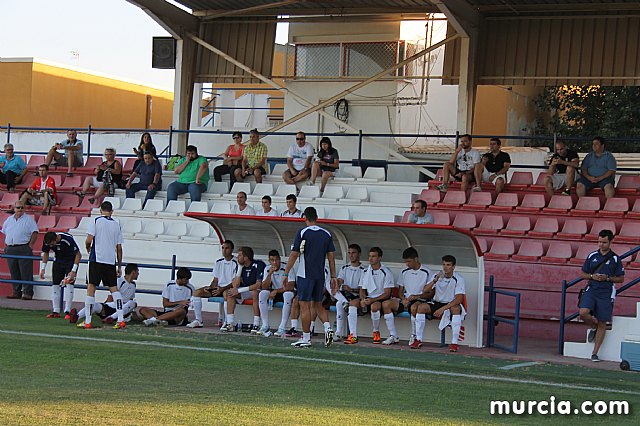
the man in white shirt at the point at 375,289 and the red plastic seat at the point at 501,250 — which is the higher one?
the red plastic seat at the point at 501,250

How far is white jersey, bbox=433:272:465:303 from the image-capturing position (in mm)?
14617

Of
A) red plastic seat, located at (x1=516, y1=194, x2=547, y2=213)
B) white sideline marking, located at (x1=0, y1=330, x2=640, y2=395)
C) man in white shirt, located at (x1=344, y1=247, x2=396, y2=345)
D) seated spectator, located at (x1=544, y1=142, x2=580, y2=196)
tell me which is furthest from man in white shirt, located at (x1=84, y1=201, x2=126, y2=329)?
seated spectator, located at (x1=544, y1=142, x2=580, y2=196)

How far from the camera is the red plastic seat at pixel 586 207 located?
18906 millimetres

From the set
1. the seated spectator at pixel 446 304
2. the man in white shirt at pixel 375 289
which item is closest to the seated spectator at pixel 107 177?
the man in white shirt at pixel 375 289

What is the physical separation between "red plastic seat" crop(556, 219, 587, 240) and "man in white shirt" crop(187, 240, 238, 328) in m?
5.98

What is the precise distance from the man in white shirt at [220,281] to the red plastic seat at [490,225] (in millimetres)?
5143

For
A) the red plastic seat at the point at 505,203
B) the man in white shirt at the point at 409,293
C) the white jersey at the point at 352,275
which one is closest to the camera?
the man in white shirt at the point at 409,293

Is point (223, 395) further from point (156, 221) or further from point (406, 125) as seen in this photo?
point (406, 125)

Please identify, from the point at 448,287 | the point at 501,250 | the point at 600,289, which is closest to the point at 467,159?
the point at 501,250

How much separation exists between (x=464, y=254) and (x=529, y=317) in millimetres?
2283

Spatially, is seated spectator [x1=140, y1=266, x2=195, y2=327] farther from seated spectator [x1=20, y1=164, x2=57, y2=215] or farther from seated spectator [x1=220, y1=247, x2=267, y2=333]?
seated spectator [x1=20, y1=164, x2=57, y2=215]

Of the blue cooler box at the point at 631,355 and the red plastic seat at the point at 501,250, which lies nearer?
the blue cooler box at the point at 631,355

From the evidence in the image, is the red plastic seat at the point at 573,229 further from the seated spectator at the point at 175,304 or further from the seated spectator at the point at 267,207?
the seated spectator at the point at 175,304

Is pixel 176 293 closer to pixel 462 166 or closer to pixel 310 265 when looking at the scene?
pixel 310 265
